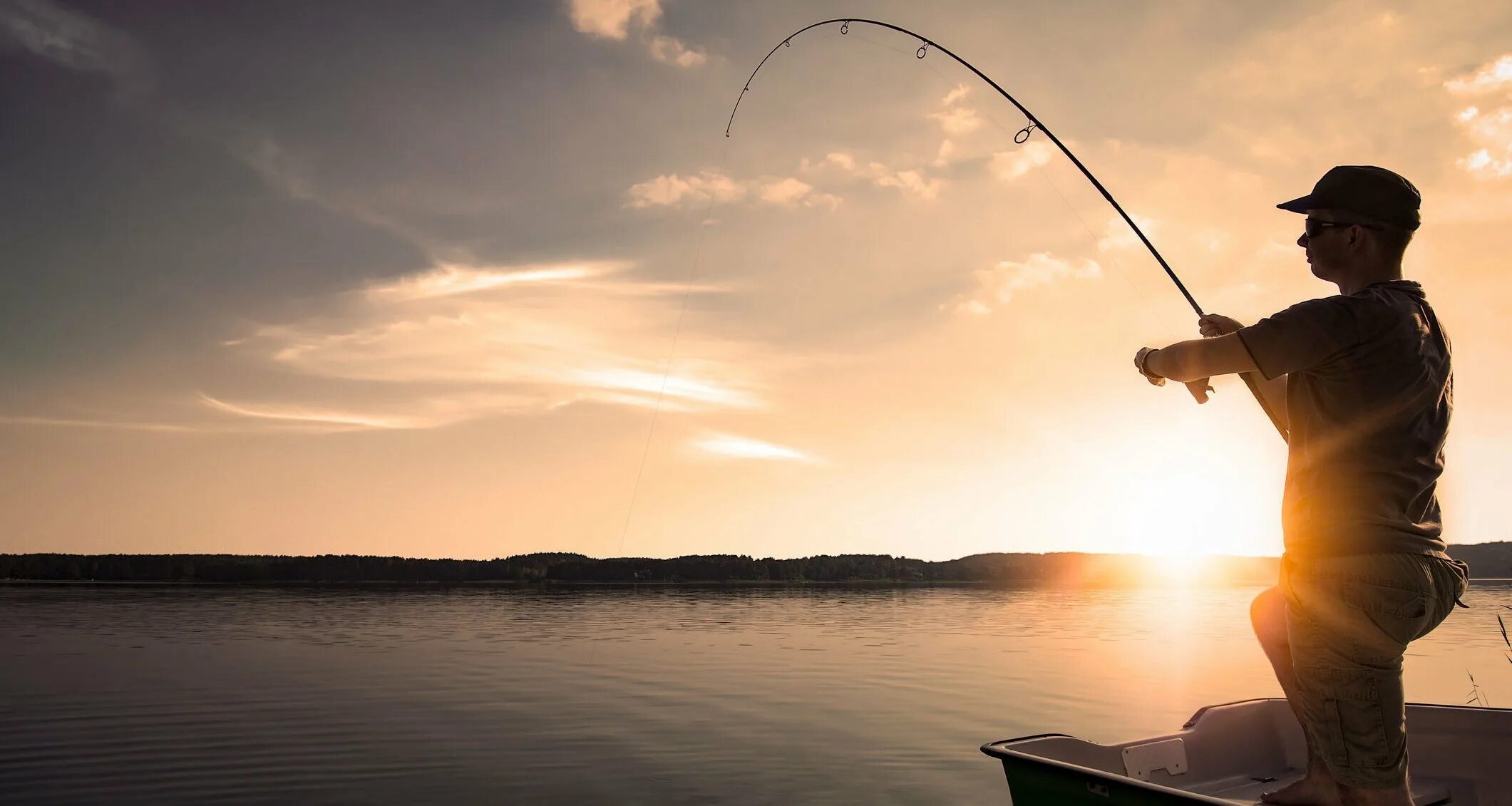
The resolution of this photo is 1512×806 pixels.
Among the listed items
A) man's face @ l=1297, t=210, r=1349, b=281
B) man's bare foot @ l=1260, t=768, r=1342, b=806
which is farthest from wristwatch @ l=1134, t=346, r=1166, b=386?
man's bare foot @ l=1260, t=768, r=1342, b=806

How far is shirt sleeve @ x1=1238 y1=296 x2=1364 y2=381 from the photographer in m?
3.34

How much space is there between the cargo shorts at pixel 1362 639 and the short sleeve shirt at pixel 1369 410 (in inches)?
3.1

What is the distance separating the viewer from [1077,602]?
80.1 meters

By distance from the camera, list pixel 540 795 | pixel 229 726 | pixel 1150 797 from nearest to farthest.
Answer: pixel 1150 797, pixel 540 795, pixel 229 726

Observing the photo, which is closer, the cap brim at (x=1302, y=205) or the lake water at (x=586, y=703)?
the cap brim at (x=1302, y=205)

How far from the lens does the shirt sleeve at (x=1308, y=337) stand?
3.34 meters

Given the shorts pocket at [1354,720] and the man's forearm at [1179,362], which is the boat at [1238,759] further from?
the man's forearm at [1179,362]

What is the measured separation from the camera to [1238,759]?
21.2ft

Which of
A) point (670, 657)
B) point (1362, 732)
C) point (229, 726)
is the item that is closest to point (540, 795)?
point (229, 726)

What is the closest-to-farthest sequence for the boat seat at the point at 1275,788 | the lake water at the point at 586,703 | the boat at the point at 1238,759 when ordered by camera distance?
the boat at the point at 1238,759, the boat seat at the point at 1275,788, the lake water at the point at 586,703

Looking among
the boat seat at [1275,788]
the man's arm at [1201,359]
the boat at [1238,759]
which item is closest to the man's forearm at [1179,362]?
the man's arm at [1201,359]

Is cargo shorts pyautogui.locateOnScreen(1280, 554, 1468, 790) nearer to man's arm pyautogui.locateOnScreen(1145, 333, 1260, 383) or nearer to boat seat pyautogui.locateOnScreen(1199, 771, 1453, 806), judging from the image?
man's arm pyautogui.locateOnScreen(1145, 333, 1260, 383)

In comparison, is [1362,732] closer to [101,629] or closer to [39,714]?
[39,714]

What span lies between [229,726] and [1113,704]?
16.6 metres
